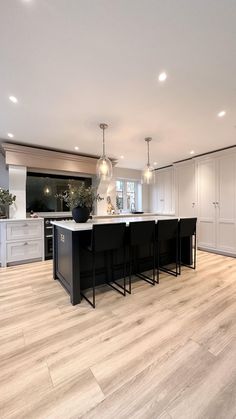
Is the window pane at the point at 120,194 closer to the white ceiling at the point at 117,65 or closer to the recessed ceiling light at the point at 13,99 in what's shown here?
the white ceiling at the point at 117,65

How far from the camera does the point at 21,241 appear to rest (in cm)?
393

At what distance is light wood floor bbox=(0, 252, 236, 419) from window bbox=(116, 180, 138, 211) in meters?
4.04

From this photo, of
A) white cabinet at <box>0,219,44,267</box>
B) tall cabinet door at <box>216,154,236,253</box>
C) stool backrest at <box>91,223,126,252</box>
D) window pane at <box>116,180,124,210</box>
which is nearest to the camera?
stool backrest at <box>91,223,126,252</box>

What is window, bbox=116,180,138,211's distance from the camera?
647 cm

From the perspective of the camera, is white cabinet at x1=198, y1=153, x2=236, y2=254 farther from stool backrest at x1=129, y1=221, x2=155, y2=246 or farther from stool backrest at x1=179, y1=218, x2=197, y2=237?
stool backrest at x1=129, y1=221, x2=155, y2=246

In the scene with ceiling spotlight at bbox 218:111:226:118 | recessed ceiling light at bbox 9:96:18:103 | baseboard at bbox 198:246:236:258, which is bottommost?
baseboard at bbox 198:246:236:258

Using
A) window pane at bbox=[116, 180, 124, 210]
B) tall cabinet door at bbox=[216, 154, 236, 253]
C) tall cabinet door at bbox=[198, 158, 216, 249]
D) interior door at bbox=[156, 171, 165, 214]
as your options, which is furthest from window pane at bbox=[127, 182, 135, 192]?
tall cabinet door at bbox=[216, 154, 236, 253]

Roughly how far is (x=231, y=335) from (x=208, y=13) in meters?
2.63

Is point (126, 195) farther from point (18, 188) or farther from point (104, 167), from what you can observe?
point (104, 167)

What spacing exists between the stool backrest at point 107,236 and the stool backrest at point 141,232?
0.14 m

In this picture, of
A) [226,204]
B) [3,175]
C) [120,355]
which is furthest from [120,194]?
[120,355]

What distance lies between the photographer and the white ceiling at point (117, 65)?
134 cm

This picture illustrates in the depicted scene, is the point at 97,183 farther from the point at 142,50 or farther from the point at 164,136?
the point at 142,50

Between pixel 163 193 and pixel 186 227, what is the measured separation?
3.03 meters
